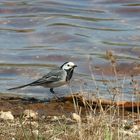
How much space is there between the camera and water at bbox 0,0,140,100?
12062 mm

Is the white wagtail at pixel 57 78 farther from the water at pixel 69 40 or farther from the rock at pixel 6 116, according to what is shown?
the rock at pixel 6 116

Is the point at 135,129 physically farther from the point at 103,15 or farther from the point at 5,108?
the point at 103,15

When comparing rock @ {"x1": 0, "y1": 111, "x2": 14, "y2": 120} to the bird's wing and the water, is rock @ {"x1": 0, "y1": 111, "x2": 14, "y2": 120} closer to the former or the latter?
the water

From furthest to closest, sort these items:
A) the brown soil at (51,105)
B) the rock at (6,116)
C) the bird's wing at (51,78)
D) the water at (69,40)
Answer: the water at (69,40) < the bird's wing at (51,78) < the brown soil at (51,105) < the rock at (6,116)

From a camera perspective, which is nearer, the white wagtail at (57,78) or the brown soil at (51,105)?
the brown soil at (51,105)

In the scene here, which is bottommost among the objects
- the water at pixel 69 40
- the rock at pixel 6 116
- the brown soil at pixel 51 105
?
the water at pixel 69 40

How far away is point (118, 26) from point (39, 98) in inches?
224

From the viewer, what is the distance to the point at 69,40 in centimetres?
1484

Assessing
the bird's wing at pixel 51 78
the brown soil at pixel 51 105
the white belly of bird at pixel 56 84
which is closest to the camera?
the brown soil at pixel 51 105

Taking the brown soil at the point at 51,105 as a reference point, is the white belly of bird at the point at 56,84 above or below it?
below

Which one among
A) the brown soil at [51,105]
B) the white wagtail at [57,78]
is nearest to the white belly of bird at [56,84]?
the white wagtail at [57,78]

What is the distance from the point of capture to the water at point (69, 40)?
12.1 metres

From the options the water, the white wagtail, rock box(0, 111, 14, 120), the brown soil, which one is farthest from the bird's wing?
rock box(0, 111, 14, 120)

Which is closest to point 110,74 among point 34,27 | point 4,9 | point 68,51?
point 68,51
